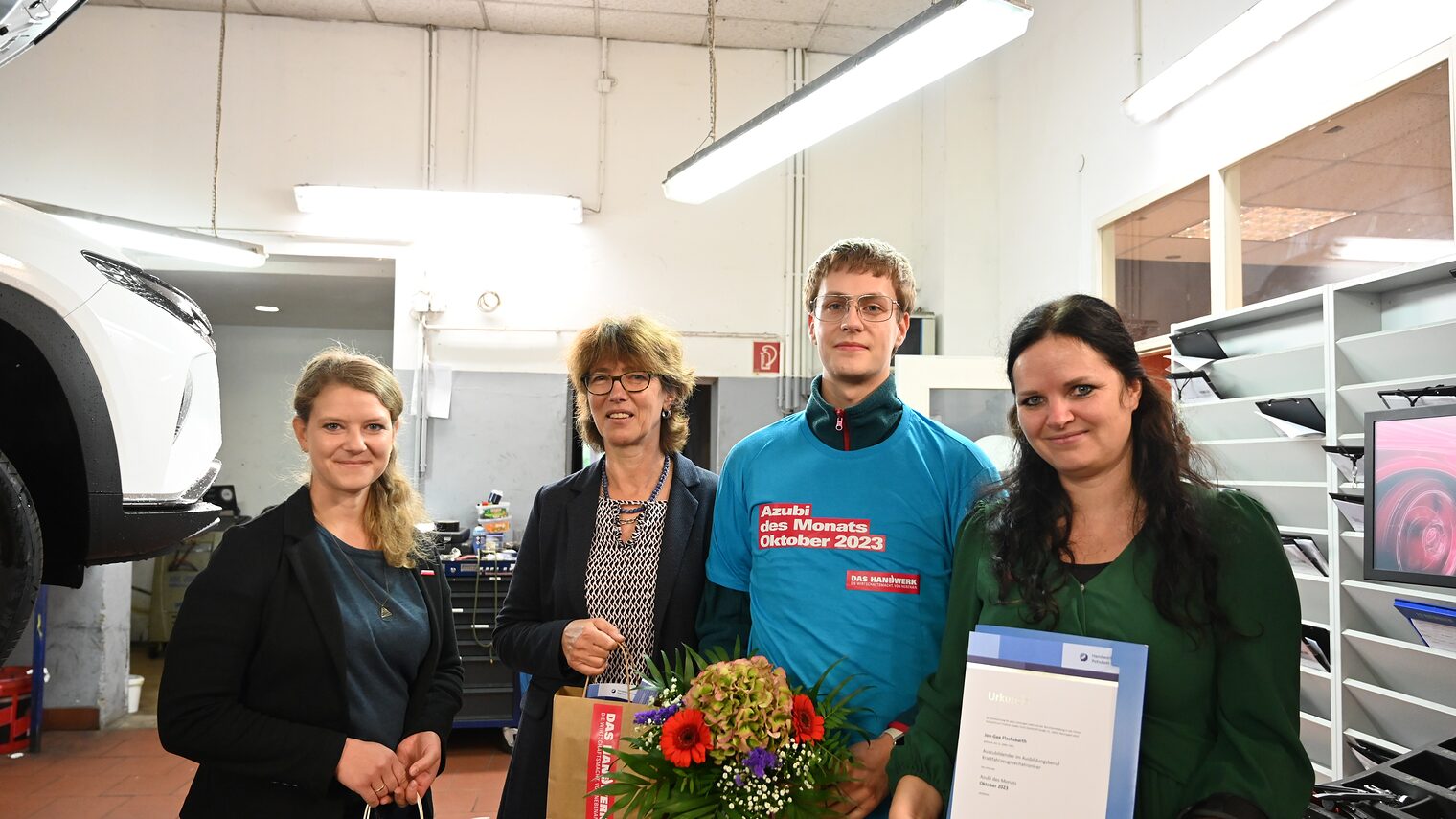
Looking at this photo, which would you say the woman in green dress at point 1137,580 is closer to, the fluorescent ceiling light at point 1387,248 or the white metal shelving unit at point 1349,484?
the white metal shelving unit at point 1349,484

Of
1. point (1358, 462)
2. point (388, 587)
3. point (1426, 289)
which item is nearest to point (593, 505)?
point (388, 587)

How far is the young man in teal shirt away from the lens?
1483mm

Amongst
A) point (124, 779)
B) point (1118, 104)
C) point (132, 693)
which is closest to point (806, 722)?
point (1118, 104)

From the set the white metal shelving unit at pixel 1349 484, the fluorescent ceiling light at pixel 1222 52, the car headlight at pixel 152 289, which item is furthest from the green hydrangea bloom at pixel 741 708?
the fluorescent ceiling light at pixel 1222 52

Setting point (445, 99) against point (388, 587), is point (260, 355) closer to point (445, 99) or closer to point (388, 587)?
point (445, 99)

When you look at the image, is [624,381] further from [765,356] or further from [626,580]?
[765,356]

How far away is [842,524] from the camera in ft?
5.04

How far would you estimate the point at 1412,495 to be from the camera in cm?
210

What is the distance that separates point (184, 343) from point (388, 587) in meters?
1.48

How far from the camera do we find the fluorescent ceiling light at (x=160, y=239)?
14.8ft

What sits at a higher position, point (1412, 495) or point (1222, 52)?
point (1222, 52)

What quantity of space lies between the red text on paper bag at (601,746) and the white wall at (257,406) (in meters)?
7.66

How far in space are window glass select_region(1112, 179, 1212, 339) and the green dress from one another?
3130 millimetres

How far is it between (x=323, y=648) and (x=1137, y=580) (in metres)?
1.32
